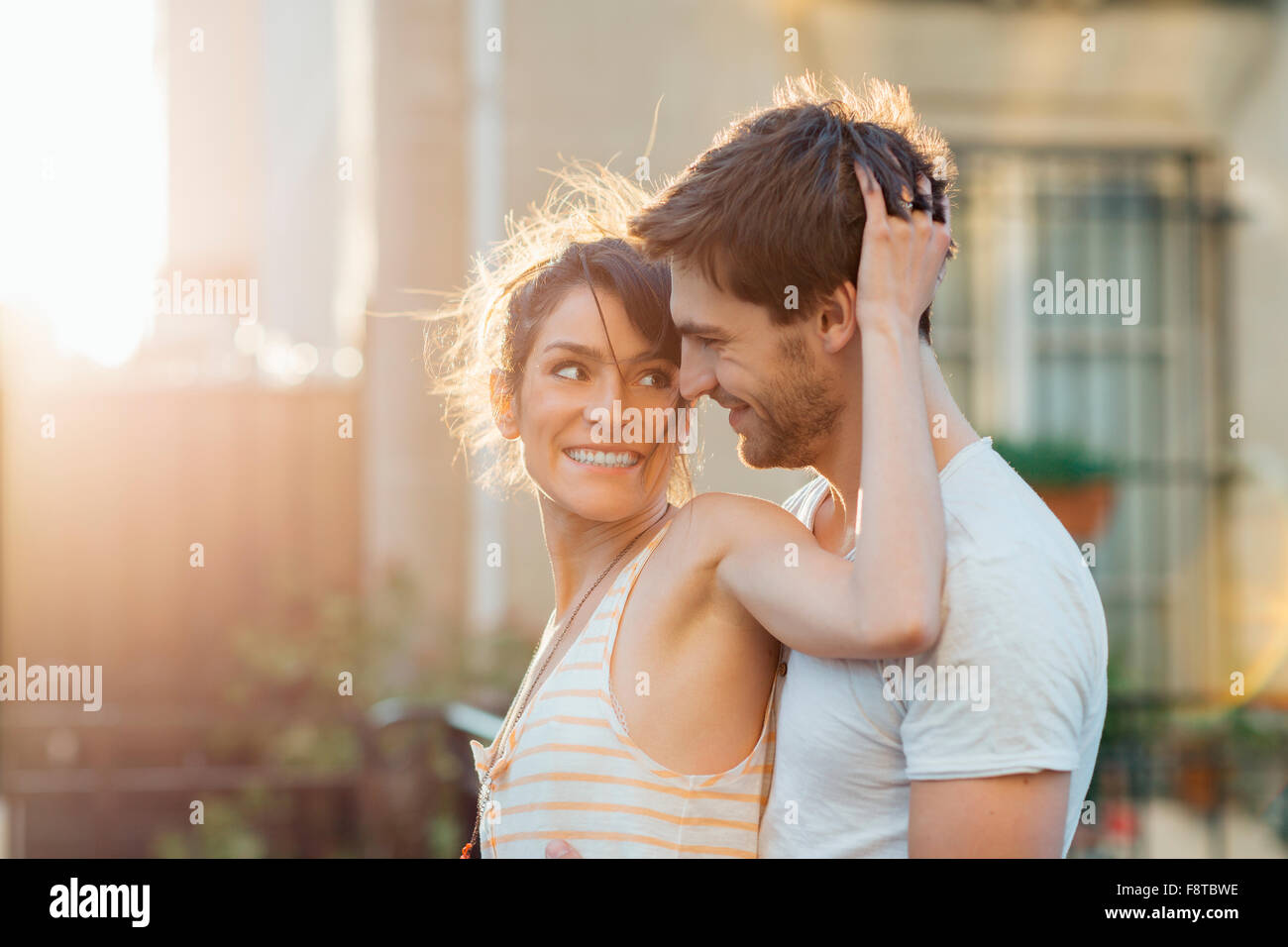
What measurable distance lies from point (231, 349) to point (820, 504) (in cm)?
542

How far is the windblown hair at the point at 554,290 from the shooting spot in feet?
6.09

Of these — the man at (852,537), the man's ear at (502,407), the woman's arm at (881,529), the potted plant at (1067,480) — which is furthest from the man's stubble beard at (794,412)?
the potted plant at (1067,480)

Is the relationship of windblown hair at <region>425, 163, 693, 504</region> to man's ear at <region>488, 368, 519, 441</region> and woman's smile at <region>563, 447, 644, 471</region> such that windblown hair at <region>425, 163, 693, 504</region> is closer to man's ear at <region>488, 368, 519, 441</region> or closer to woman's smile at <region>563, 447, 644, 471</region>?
man's ear at <region>488, 368, 519, 441</region>

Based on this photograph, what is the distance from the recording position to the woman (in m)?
1.55

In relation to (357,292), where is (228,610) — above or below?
below

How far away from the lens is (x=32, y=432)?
6.05m

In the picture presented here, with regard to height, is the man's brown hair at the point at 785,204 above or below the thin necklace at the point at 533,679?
above

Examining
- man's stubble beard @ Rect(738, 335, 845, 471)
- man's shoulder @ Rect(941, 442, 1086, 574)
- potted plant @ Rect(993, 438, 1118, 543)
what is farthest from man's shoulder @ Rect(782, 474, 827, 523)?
potted plant @ Rect(993, 438, 1118, 543)

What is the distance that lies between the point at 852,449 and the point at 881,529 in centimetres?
31

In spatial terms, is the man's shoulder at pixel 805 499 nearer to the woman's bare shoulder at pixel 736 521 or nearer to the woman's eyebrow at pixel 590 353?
the woman's bare shoulder at pixel 736 521

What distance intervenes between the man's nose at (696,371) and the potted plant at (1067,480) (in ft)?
10.8

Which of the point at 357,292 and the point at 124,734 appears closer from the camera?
the point at 124,734

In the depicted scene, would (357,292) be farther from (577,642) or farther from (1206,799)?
(577,642)
